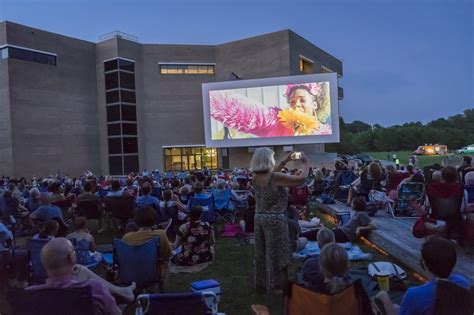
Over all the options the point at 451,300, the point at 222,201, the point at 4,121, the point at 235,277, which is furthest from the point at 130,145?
the point at 451,300

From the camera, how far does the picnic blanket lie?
5571mm

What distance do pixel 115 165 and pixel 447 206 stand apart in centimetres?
3284

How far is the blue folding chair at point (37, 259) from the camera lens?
416 centimetres

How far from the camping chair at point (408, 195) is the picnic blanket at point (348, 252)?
2647 millimetres

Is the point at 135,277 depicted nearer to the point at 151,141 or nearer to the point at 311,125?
the point at 311,125

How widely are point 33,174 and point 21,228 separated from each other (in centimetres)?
2315

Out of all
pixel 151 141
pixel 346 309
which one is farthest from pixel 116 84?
pixel 346 309

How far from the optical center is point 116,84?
34.5 meters

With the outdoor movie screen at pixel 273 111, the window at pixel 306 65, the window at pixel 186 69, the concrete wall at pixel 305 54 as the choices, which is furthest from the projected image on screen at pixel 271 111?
the window at pixel 306 65

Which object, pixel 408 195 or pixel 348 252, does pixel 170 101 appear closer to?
pixel 408 195

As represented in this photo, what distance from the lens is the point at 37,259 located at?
168 inches

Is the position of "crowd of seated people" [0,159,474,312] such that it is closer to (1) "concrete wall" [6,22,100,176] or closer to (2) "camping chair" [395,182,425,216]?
(2) "camping chair" [395,182,425,216]

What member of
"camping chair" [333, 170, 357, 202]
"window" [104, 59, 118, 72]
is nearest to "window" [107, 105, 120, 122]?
"window" [104, 59, 118, 72]

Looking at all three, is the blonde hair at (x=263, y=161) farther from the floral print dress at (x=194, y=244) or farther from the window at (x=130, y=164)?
the window at (x=130, y=164)
